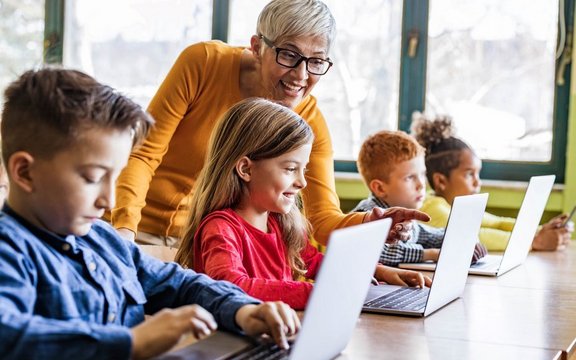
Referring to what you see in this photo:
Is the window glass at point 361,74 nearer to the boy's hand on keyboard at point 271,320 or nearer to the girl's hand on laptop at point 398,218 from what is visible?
the girl's hand on laptop at point 398,218

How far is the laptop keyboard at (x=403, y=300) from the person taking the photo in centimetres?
169

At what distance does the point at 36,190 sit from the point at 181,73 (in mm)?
1066

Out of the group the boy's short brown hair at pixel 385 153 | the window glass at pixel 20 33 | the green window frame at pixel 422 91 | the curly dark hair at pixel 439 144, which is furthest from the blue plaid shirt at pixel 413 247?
the window glass at pixel 20 33

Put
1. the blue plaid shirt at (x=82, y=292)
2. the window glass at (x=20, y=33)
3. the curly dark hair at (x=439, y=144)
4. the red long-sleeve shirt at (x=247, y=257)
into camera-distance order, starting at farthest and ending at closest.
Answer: the window glass at (x=20, y=33)
the curly dark hair at (x=439, y=144)
the red long-sleeve shirt at (x=247, y=257)
the blue plaid shirt at (x=82, y=292)

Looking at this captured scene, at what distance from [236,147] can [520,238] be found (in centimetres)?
103

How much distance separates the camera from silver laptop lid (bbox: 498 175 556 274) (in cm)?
238

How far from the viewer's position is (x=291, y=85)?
2.04 metres

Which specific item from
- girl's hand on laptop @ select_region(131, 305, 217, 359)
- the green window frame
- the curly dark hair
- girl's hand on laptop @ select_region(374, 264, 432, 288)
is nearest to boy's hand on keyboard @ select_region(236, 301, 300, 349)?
girl's hand on laptop @ select_region(131, 305, 217, 359)

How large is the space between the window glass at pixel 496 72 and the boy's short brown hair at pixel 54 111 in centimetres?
316

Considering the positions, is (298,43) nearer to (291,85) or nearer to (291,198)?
(291,85)

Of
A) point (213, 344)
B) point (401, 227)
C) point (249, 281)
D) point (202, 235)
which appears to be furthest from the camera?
point (401, 227)

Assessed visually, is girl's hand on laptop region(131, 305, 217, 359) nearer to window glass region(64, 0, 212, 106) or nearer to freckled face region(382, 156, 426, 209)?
freckled face region(382, 156, 426, 209)

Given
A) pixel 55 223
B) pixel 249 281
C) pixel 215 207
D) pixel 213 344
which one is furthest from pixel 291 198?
pixel 55 223

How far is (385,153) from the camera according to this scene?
284 centimetres
